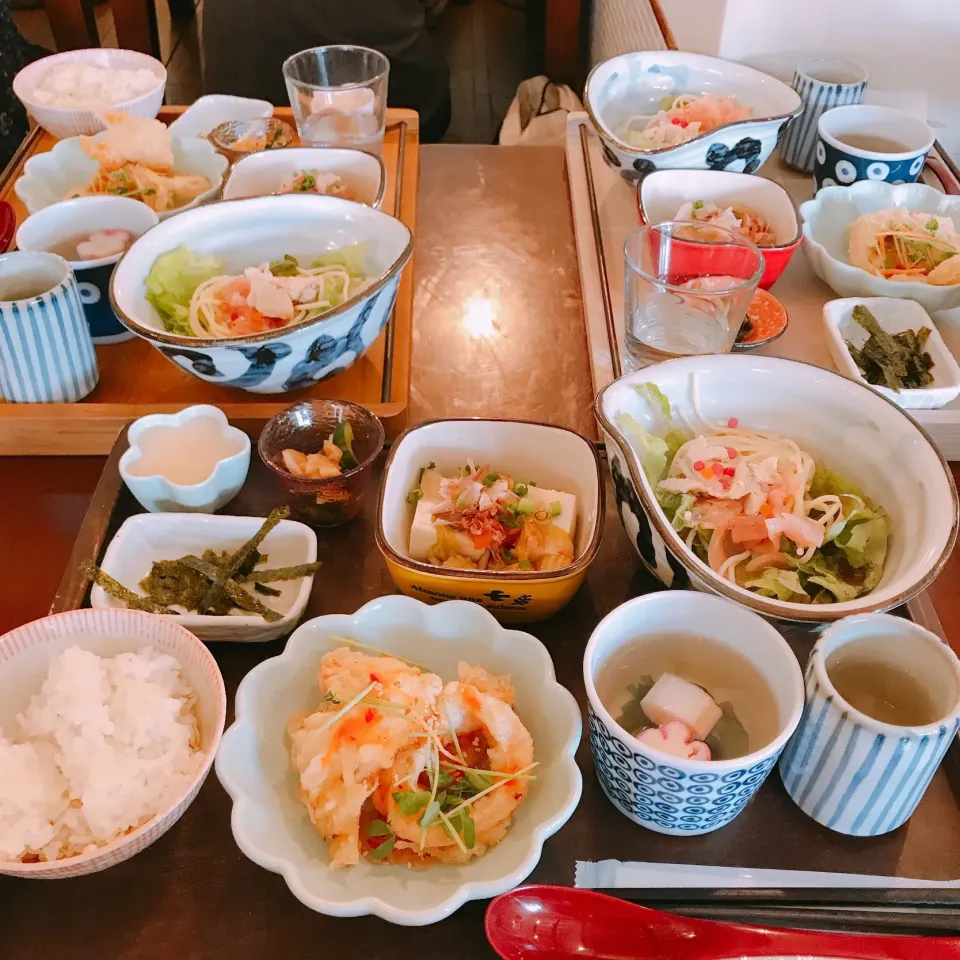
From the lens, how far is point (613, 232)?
80.7 inches

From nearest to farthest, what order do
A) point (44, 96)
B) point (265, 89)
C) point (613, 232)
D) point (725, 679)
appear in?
point (725, 679) → point (613, 232) → point (44, 96) → point (265, 89)

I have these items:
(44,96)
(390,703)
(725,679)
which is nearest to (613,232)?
(725,679)

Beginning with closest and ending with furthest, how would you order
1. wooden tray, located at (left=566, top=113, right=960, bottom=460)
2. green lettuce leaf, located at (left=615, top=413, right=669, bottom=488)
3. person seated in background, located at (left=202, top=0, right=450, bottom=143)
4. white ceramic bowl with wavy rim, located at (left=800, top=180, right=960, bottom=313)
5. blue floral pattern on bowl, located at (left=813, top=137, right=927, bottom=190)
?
1. green lettuce leaf, located at (left=615, top=413, right=669, bottom=488)
2. wooden tray, located at (left=566, top=113, right=960, bottom=460)
3. white ceramic bowl with wavy rim, located at (left=800, top=180, right=960, bottom=313)
4. blue floral pattern on bowl, located at (left=813, top=137, right=927, bottom=190)
5. person seated in background, located at (left=202, top=0, right=450, bottom=143)

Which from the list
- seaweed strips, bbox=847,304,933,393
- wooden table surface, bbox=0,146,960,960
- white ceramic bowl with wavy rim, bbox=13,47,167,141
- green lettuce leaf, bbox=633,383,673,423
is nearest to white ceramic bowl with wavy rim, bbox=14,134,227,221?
white ceramic bowl with wavy rim, bbox=13,47,167,141

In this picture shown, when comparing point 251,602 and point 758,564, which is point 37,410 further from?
point 758,564

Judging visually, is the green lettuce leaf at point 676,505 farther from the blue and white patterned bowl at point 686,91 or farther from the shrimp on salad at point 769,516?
the blue and white patterned bowl at point 686,91

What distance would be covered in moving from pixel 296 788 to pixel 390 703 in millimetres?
157

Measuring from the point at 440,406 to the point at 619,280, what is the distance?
0.54 meters

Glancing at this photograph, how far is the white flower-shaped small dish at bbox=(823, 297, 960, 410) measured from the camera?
1.50 m

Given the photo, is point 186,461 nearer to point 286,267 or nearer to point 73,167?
point 286,267

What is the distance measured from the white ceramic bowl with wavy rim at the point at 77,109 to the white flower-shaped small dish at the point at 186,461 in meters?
1.29

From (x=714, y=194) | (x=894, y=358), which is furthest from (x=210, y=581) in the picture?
(x=714, y=194)

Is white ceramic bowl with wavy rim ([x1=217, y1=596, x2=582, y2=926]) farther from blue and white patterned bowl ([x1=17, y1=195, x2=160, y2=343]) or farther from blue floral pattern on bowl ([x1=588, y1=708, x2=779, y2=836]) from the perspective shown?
blue and white patterned bowl ([x1=17, y1=195, x2=160, y2=343])

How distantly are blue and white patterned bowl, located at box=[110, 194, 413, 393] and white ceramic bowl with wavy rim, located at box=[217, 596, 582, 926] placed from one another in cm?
54
